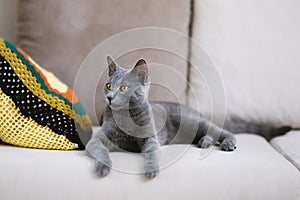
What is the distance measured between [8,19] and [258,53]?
1228 millimetres

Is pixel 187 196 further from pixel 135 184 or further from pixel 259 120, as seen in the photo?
pixel 259 120

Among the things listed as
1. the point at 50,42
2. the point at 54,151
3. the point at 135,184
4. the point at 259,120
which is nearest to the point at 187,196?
the point at 135,184

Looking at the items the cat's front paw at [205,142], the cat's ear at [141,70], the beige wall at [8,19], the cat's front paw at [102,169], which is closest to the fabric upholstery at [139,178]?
the cat's front paw at [102,169]

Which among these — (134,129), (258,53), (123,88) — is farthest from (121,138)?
Result: (258,53)

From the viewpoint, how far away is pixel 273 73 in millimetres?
1631

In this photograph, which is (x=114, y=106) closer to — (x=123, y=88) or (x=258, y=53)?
(x=123, y=88)

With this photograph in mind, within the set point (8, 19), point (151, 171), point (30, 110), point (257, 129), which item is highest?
point (8, 19)

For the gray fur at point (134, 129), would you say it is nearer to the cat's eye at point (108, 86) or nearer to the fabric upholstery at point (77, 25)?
the cat's eye at point (108, 86)

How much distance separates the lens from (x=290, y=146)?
1.36 metres

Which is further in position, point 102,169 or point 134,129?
point 134,129

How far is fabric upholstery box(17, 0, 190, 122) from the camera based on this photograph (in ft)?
5.20

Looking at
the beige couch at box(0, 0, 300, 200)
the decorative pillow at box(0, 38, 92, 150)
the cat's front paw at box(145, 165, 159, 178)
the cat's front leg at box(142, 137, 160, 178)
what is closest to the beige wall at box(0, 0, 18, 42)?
the beige couch at box(0, 0, 300, 200)

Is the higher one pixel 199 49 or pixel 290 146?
pixel 199 49

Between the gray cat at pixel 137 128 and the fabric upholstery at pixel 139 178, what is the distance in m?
0.03
